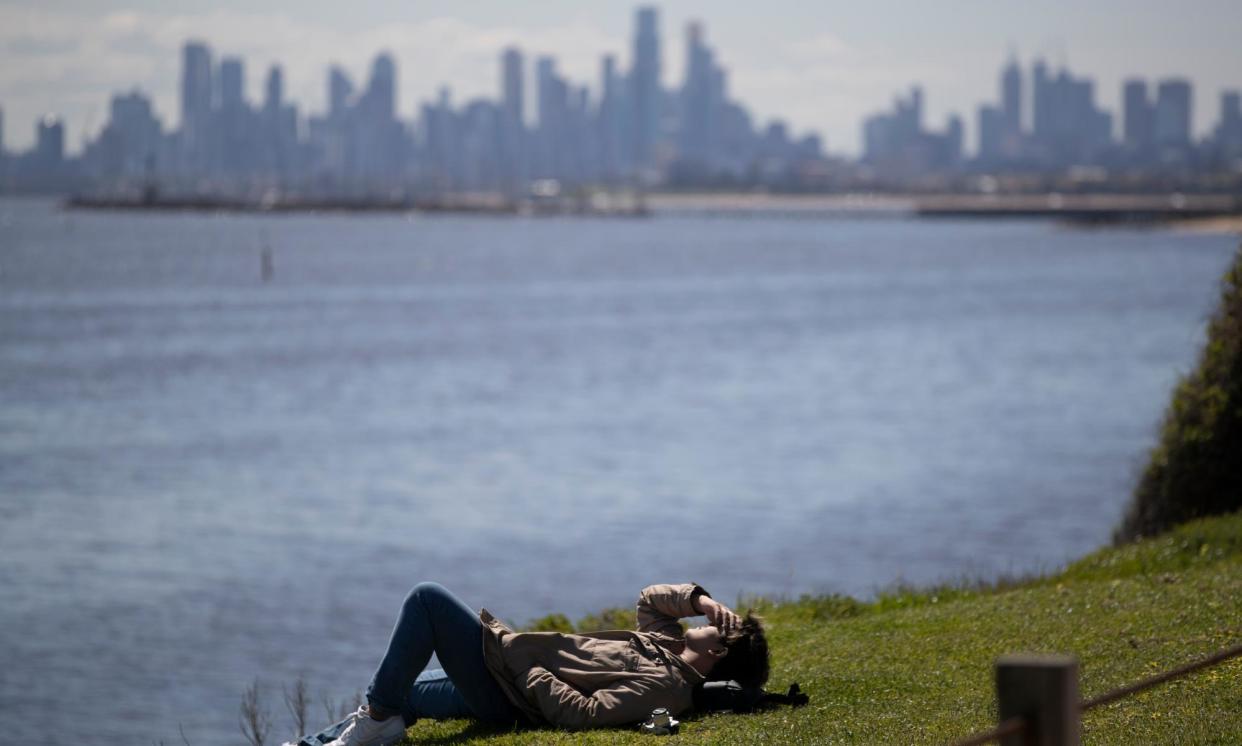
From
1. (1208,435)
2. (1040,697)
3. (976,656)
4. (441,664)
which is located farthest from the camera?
(1208,435)

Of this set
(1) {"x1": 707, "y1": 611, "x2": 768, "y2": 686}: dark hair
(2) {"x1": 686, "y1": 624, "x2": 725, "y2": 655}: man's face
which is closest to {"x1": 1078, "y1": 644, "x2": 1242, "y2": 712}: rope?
(1) {"x1": 707, "y1": 611, "x2": 768, "y2": 686}: dark hair

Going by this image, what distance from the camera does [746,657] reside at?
780cm

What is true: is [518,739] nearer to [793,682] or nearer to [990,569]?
[793,682]

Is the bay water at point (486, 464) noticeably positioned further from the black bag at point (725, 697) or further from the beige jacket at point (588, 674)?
the beige jacket at point (588, 674)

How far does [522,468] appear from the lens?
29.3 meters

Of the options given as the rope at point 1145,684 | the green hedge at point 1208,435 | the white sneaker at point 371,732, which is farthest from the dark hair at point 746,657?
the green hedge at point 1208,435

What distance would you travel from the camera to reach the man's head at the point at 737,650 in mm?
7672

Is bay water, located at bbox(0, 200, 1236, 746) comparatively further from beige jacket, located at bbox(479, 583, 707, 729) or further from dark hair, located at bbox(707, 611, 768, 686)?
beige jacket, located at bbox(479, 583, 707, 729)

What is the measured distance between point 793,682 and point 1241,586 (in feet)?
12.1

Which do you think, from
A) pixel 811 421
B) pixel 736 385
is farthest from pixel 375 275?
pixel 811 421

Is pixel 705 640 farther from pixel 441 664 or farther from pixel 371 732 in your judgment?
pixel 371 732

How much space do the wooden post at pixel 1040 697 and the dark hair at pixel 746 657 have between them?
3326mm

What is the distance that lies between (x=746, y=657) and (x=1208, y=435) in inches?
366

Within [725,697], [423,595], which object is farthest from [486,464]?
[423,595]
